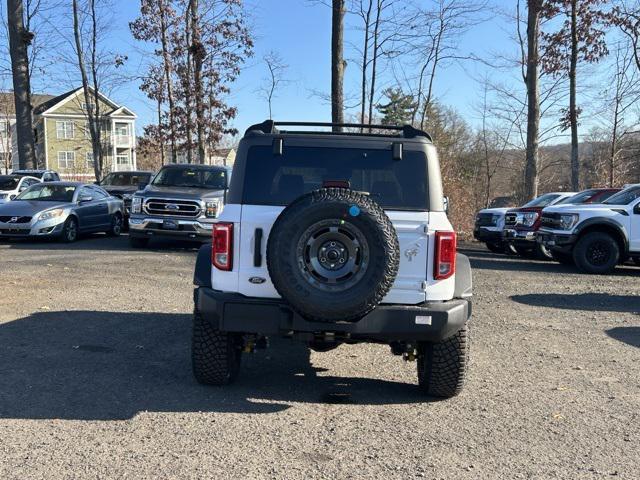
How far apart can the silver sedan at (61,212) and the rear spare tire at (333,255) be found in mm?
11934

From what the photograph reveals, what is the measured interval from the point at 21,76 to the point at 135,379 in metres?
22.9

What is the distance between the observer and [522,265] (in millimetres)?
13672

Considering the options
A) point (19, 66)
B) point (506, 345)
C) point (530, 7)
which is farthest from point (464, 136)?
point (506, 345)

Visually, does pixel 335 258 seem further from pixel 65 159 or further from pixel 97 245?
pixel 65 159

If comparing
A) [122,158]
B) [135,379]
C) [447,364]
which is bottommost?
[135,379]

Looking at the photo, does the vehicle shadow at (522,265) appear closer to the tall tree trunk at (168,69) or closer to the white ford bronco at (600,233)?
the white ford bronco at (600,233)

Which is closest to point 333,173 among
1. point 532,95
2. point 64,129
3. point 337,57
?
point 337,57

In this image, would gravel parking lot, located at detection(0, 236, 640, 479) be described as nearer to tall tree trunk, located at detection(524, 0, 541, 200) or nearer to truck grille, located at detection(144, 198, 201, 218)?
truck grille, located at detection(144, 198, 201, 218)

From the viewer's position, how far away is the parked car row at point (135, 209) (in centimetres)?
1298

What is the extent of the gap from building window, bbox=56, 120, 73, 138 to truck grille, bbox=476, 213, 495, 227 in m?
60.7

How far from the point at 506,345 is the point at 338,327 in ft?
10.0

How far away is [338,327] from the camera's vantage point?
416 cm

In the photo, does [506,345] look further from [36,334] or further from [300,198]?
[36,334]

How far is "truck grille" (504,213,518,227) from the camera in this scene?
1473 cm
